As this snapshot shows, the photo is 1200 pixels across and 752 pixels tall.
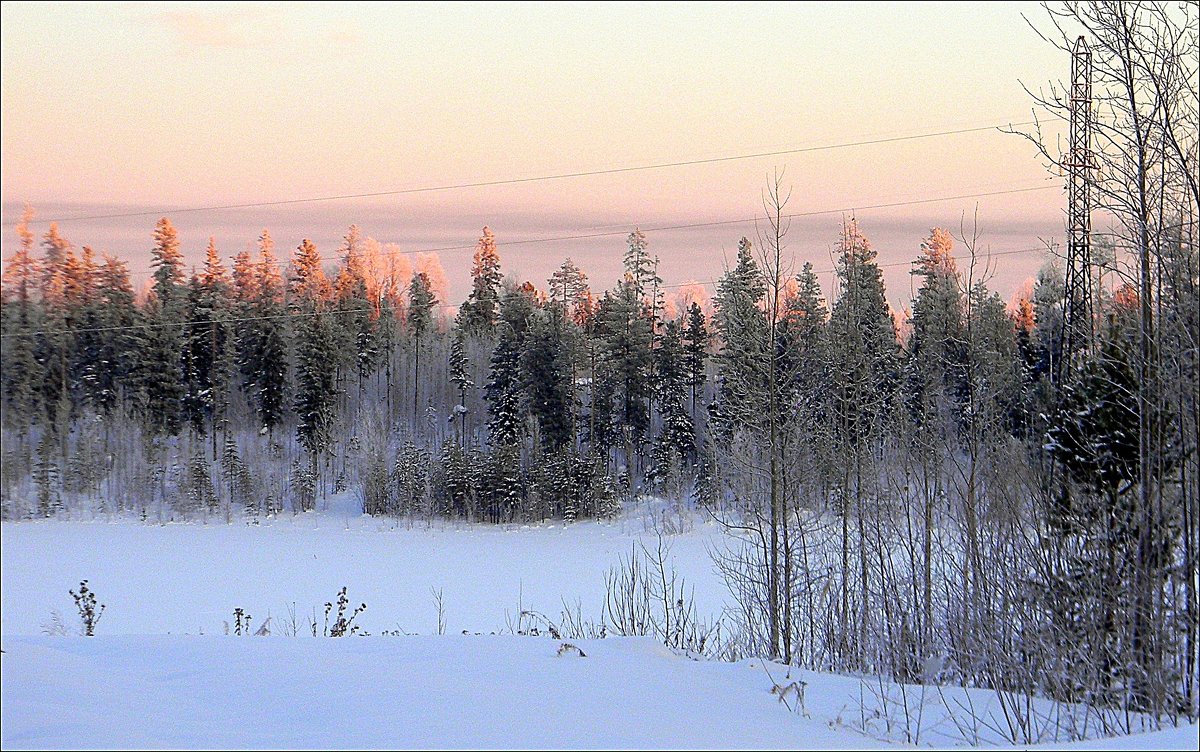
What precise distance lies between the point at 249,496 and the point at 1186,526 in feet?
134

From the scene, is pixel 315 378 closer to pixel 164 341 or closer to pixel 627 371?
pixel 627 371

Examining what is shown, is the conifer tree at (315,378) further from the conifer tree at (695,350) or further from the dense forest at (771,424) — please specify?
the conifer tree at (695,350)

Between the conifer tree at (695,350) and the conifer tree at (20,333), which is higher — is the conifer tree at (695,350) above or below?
above

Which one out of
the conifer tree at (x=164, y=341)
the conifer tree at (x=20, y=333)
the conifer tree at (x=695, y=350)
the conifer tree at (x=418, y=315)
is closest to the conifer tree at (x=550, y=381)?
the conifer tree at (x=695, y=350)

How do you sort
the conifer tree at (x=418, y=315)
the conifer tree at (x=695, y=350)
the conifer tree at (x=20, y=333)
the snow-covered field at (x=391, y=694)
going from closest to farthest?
the conifer tree at (x=20, y=333), the snow-covered field at (x=391, y=694), the conifer tree at (x=695, y=350), the conifer tree at (x=418, y=315)

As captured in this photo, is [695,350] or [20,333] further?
[695,350]

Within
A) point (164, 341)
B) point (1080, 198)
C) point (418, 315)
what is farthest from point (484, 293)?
point (1080, 198)

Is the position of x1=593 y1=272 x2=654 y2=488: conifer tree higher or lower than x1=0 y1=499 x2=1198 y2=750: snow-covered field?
higher

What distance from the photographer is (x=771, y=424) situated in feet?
56.3

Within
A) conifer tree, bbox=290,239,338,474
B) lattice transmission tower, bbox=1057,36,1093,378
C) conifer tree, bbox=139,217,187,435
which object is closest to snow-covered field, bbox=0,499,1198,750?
lattice transmission tower, bbox=1057,36,1093,378

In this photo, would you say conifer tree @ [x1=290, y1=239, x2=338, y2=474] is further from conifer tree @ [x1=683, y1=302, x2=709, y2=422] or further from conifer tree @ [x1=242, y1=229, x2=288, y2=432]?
conifer tree @ [x1=683, y1=302, x2=709, y2=422]

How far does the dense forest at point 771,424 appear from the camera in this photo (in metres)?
9.01

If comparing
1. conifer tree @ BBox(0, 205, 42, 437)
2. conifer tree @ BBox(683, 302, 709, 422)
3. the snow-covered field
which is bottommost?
the snow-covered field

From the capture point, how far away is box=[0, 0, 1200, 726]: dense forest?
901cm
